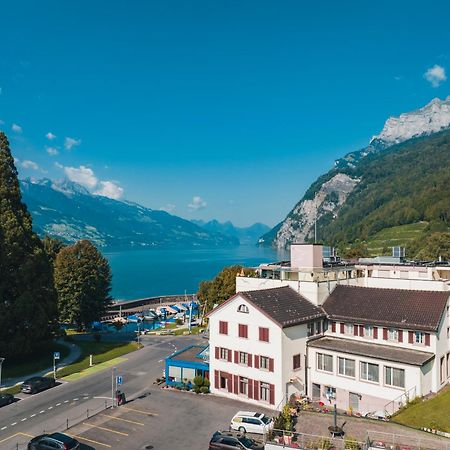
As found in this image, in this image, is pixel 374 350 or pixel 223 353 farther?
pixel 223 353

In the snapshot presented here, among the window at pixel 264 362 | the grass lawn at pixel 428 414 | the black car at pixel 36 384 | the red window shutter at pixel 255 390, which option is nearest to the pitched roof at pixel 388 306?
the grass lawn at pixel 428 414

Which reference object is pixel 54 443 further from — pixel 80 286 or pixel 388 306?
pixel 80 286

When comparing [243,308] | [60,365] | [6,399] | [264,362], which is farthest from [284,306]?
[60,365]

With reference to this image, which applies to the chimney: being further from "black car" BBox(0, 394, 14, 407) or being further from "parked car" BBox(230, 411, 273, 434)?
"black car" BBox(0, 394, 14, 407)

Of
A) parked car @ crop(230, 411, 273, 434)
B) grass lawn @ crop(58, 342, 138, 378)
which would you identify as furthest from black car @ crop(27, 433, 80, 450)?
grass lawn @ crop(58, 342, 138, 378)

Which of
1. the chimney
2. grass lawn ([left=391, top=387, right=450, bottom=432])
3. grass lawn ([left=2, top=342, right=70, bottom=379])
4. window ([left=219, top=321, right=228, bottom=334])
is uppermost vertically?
the chimney

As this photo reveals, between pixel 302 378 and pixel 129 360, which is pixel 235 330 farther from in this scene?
pixel 129 360

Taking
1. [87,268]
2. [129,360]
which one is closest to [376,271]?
[129,360]
